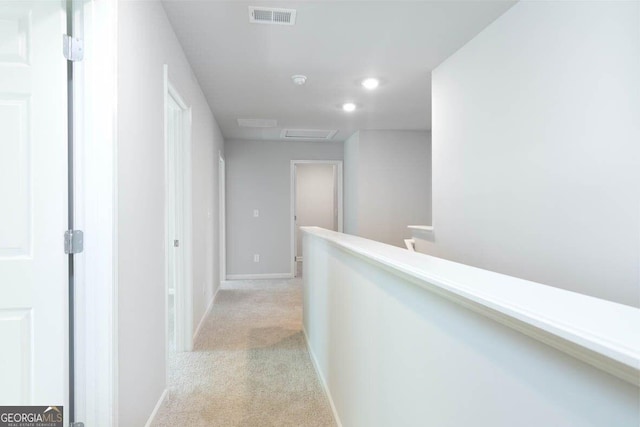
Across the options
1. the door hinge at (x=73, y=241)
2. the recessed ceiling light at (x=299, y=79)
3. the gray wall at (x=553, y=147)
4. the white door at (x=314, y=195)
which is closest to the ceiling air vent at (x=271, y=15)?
the recessed ceiling light at (x=299, y=79)

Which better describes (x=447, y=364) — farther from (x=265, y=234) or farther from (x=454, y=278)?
(x=265, y=234)

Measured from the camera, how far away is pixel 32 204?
4.17 feet

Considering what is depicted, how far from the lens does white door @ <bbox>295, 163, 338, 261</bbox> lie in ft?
26.7

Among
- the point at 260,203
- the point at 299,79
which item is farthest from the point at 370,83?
the point at 260,203

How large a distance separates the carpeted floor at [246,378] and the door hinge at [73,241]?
116 centimetres

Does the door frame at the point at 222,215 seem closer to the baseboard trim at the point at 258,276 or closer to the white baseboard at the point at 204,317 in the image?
the baseboard trim at the point at 258,276

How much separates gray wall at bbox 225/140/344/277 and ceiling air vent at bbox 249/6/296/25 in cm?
375

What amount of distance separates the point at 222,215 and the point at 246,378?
3.32 meters

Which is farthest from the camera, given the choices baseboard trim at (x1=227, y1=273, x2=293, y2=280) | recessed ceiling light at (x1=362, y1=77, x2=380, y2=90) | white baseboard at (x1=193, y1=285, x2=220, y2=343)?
baseboard trim at (x1=227, y1=273, x2=293, y2=280)

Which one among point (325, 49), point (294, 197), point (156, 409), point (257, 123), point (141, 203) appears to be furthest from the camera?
point (294, 197)

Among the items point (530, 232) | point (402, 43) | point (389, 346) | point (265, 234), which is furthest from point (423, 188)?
point (389, 346)

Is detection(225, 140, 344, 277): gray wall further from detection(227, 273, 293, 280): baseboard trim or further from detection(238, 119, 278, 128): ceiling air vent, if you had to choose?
detection(238, 119, 278, 128): ceiling air vent

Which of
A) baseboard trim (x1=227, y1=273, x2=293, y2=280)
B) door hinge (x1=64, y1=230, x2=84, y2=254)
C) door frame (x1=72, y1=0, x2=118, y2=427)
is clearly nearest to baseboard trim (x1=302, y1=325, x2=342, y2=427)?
door frame (x1=72, y1=0, x2=118, y2=427)

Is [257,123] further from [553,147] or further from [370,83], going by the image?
[553,147]
